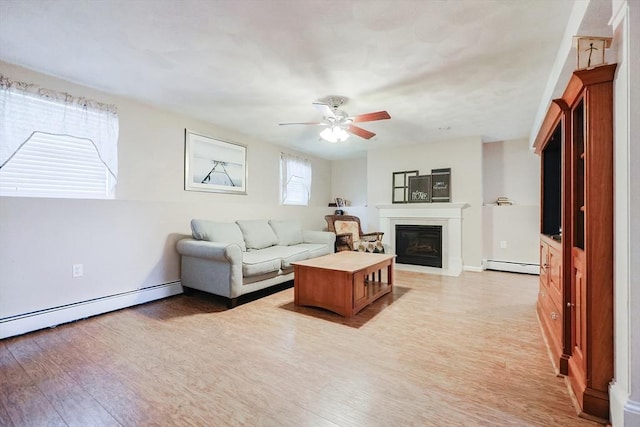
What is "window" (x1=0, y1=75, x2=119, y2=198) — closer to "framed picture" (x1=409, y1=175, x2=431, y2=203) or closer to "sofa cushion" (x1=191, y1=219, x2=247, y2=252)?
"sofa cushion" (x1=191, y1=219, x2=247, y2=252)

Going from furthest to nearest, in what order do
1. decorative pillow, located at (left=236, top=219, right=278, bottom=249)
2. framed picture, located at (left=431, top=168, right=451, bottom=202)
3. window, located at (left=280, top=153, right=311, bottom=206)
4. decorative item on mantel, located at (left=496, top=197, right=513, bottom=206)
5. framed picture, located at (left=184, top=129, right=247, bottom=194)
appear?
window, located at (left=280, top=153, right=311, bottom=206)
framed picture, located at (left=431, top=168, right=451, bottom=202)
decorative item on mantel, located at (left=496, top=197, right=513, bottom=206)
decorative pillow, located at (left=236, top=219, right=278, bottom=249)
framed picture, located at (left=184, top=129, right=247, bottom=194)

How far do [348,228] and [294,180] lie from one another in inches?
55.2

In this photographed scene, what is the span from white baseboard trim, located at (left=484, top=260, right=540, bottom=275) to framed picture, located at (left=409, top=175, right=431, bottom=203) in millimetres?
1516

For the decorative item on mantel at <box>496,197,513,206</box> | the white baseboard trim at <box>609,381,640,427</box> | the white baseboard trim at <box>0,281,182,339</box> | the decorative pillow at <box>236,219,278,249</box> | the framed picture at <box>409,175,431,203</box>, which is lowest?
the white baseboard trim at <box>0,281,182,339</box>

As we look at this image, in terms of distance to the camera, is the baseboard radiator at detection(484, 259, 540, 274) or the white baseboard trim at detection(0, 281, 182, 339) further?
the baseboard radiator at detection(484, 259, 540, 274)

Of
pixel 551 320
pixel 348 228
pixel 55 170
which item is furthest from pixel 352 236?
pixel 55 170

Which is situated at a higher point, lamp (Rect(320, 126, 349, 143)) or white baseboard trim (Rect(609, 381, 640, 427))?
lamp (Rect(320, 126, 349, 143))

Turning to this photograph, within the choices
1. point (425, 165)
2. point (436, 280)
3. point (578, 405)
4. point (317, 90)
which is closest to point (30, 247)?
point (317, 90)

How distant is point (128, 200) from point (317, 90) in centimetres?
235

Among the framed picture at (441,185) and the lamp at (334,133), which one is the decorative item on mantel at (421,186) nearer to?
the framed picture at (441,185)

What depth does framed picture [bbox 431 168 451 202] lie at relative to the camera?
4938 millimetres

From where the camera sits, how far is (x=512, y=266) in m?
4.75

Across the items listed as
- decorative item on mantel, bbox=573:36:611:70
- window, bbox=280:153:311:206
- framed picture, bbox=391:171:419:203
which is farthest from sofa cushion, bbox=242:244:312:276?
decorative item on mantel, bbox=573:36:611:70

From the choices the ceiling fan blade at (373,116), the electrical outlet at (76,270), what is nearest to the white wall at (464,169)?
the ceiling fan blade at (373,116)
